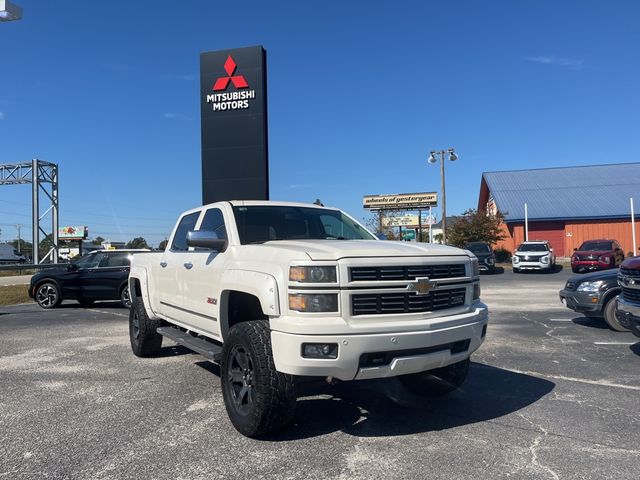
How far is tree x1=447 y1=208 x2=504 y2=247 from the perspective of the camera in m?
35.3

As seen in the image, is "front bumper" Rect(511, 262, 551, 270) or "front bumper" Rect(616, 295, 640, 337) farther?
"front bumper" Rect(511, 262, 551, 270)

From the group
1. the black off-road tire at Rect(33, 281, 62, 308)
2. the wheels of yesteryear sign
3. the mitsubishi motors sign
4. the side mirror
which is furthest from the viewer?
the wheels of yesteryear sign

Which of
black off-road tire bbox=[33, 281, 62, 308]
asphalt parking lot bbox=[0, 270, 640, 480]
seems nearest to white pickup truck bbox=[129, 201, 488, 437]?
asphalt parking lot bbox=[0, 270, 640, 480]

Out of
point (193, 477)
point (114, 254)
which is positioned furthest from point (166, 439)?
point (114, 254)

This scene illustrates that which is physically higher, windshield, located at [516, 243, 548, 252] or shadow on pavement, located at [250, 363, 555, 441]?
windshield, located at [516, 243, 548, 252]

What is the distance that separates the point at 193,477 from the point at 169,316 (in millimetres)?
2973

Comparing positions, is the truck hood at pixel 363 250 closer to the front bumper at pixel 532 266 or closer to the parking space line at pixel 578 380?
the parking space line at pixel 578 380

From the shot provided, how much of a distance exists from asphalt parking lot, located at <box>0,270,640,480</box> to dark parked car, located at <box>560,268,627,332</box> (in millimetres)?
1386

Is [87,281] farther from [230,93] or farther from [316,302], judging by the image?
[316,302]

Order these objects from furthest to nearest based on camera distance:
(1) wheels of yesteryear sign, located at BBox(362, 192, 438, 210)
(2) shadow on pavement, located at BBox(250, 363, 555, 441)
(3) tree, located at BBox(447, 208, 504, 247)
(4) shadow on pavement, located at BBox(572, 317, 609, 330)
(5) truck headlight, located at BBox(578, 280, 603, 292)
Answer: (1) wheels of yesteryear sign, located at BBox(362, 192, 438, 210) < (3) tree, located at BBox(447, 208, 504, 247) < (4) shadow on pavement, located at BBox(572, 317, 609, 330) < (5) truck headlight, located at BBox(578, 280, 603, 292) < (2) shadow on pavement, located at BBox(250, 363, 555, 441)

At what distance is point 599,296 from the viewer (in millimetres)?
8828

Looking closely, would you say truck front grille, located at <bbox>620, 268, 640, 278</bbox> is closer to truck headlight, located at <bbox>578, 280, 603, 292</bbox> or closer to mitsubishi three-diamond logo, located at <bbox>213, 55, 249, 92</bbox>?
truck headlight, located at <bbox>578, 280, 603, 292</bbox>

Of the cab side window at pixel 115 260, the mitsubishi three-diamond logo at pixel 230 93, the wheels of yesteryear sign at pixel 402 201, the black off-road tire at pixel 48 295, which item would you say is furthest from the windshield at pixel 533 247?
the wheels of yesteryear sign at pixel 402 201

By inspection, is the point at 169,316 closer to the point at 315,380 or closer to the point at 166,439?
the point at 166,439
